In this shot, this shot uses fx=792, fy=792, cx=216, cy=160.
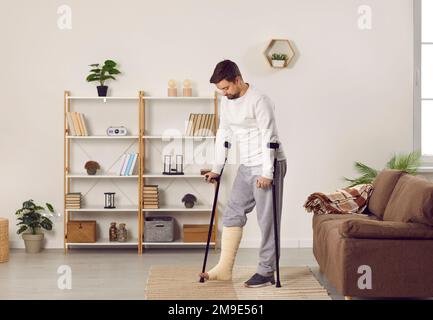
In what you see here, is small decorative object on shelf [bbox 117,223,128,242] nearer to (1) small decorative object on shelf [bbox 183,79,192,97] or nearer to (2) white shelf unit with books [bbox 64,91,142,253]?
(2) white shelf unit with books [bbox 64,91,142,253]

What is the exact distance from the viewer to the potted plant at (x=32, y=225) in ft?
22.9

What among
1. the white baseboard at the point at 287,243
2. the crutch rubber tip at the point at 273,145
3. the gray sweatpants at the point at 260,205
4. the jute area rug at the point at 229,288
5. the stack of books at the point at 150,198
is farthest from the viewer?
the white baseboard at the point at 287,243

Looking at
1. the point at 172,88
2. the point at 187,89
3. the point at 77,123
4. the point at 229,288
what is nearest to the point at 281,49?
the point at 187,89

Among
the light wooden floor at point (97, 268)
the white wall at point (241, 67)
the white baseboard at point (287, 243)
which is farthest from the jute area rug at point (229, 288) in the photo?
the white wall at point (241, 67)

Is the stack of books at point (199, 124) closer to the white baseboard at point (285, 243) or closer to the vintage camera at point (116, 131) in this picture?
the vintage camera at point (116, 131)

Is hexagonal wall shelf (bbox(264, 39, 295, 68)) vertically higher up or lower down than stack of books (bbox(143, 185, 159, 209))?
higher up

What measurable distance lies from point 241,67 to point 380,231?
113 inches

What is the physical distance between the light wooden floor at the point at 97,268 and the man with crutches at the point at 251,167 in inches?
20.9

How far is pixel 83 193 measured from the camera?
7250 millimetres

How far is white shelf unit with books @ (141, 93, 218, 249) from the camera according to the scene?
7.19 meters

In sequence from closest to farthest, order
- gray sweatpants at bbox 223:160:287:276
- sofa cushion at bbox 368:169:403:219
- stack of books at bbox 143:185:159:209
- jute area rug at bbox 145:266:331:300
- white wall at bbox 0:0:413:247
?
jute area rug at bbox 145:266:331:300
gray sweatpants at bbox 223:160:287:276
sofa cushion at bbox 368:169:403:219
stack of books at bbox 143:185:159:209
white wall at bbox 0:0:413:247

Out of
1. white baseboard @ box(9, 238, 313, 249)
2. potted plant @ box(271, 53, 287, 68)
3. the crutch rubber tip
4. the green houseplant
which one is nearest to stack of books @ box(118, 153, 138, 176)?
white baseboard @ box(9, 238, 313, 249)

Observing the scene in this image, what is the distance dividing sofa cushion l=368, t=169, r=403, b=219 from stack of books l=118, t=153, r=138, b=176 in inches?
86.9

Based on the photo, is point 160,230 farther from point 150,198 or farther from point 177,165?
point 177,165
